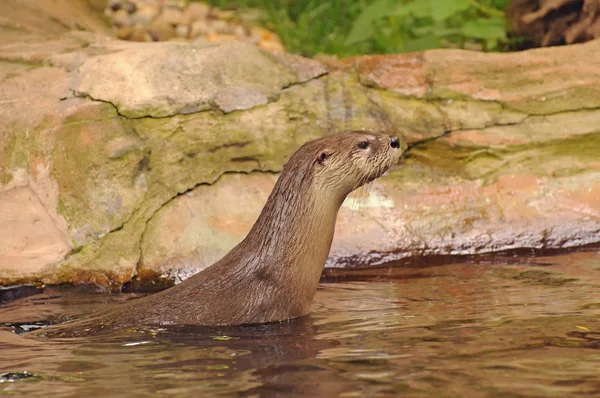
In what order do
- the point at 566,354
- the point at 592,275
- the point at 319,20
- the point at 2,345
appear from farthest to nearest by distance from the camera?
the point at 319,20 < the point at 592,275 < the point at 2,345 < the point at 566,354

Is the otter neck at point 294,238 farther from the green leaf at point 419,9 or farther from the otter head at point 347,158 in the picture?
the green leaf at point 419,9

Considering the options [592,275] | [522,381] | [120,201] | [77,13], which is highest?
[77,13]

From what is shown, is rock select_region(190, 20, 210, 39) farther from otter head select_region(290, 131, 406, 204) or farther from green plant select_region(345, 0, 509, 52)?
otter head select_region(290, 131, 406, 204)

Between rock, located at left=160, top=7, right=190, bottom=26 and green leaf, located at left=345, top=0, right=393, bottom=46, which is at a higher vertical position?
rock, located at left=160, top=7, right=190, bottom=26

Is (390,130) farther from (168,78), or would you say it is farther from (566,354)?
(566,354)

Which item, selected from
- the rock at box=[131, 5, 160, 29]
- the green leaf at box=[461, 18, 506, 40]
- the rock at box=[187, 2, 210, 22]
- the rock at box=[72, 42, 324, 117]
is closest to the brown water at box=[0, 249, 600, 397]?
the rock at box=[72, 42, 324, 117]

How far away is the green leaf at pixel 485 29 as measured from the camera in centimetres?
604

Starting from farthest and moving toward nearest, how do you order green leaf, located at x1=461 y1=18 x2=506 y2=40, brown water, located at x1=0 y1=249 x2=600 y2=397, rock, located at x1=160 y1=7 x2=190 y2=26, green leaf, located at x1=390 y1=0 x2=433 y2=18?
rock, located at x1=160 y1=7 x2=190 y2=26, green leaf, located at x1=461 y1=18 x2=506 y2=40, green leaf, located at x1=390 y1=0 x2=433 y2=18, brown water, located at x1=0 y1=249 x2=600 y2=397

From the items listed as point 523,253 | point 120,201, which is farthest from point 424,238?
point 120,201

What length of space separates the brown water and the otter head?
48 centimetres

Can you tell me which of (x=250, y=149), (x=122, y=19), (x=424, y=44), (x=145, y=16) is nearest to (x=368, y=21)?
(x=424, y=44)

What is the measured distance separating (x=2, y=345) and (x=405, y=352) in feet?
4.56

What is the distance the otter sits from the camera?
10.9 feet

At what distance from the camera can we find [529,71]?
15.7 ft
